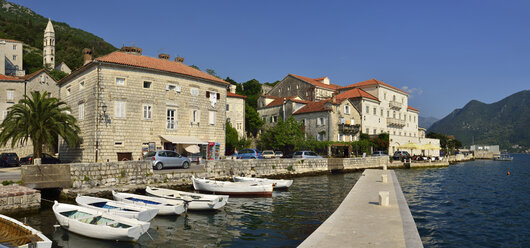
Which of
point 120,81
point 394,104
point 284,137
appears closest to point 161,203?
point 120,81

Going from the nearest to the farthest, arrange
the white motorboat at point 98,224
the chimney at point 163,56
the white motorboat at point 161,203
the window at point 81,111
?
the white motorboat at point 98,224 < the white motorboat at point 161,203 < the window at point 81,111 < the chimney at point 163,56

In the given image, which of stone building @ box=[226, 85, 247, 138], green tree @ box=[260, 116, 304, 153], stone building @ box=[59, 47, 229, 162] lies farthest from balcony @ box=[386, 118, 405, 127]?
stone building @ box=[59, 47, 229, 162]

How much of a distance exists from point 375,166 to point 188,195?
123 feet

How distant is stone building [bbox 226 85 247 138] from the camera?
54.1 meters

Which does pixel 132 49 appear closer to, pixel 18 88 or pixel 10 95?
pixel 18 88

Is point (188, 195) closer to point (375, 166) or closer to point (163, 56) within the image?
point (163, 56)

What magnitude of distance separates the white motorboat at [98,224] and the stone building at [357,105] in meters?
45.5

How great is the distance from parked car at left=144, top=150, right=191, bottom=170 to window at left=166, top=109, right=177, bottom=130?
24.2 feet

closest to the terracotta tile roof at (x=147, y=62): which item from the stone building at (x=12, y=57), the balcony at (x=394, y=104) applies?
the balcony at (x=394, y=104)

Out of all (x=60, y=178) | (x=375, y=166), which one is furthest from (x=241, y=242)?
(x=375, y=166)

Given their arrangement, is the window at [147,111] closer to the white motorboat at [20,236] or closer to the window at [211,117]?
the window at [211,117]

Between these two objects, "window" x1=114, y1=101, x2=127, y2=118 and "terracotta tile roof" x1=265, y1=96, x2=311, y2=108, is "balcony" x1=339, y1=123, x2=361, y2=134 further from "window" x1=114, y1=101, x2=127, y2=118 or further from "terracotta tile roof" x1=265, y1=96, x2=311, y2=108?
"window" x1=114, y1=101, x2=127, y2=118

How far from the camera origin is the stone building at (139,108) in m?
32.2

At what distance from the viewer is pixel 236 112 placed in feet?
180
